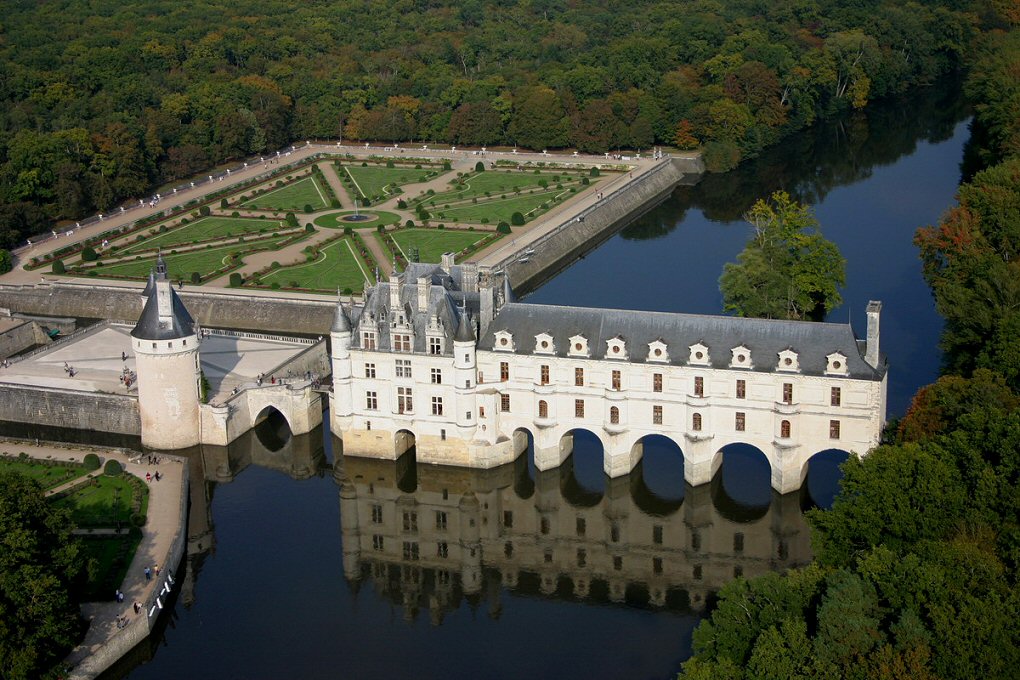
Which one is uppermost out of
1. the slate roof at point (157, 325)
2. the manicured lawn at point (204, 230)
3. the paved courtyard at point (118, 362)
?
the slate roof at point (157, 325)

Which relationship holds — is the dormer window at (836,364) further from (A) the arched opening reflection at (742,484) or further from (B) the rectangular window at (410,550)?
(B) the rectangular window at (410,550)

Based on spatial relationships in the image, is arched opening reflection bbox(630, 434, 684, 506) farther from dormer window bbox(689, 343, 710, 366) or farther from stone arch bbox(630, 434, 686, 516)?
dormer window bbox(689, 343, 710, 366)

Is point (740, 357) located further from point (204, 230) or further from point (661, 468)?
point (204, 230)

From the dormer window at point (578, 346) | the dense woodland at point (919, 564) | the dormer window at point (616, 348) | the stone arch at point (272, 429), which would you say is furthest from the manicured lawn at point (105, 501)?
the dense woodland at point (919, 564)

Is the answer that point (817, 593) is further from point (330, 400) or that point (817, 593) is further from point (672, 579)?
point (330, 400)

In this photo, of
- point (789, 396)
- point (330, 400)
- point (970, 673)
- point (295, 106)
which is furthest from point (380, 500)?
point (295, 106)

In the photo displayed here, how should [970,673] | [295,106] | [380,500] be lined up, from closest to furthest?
[970,673] → [380,500] → [295,106]
